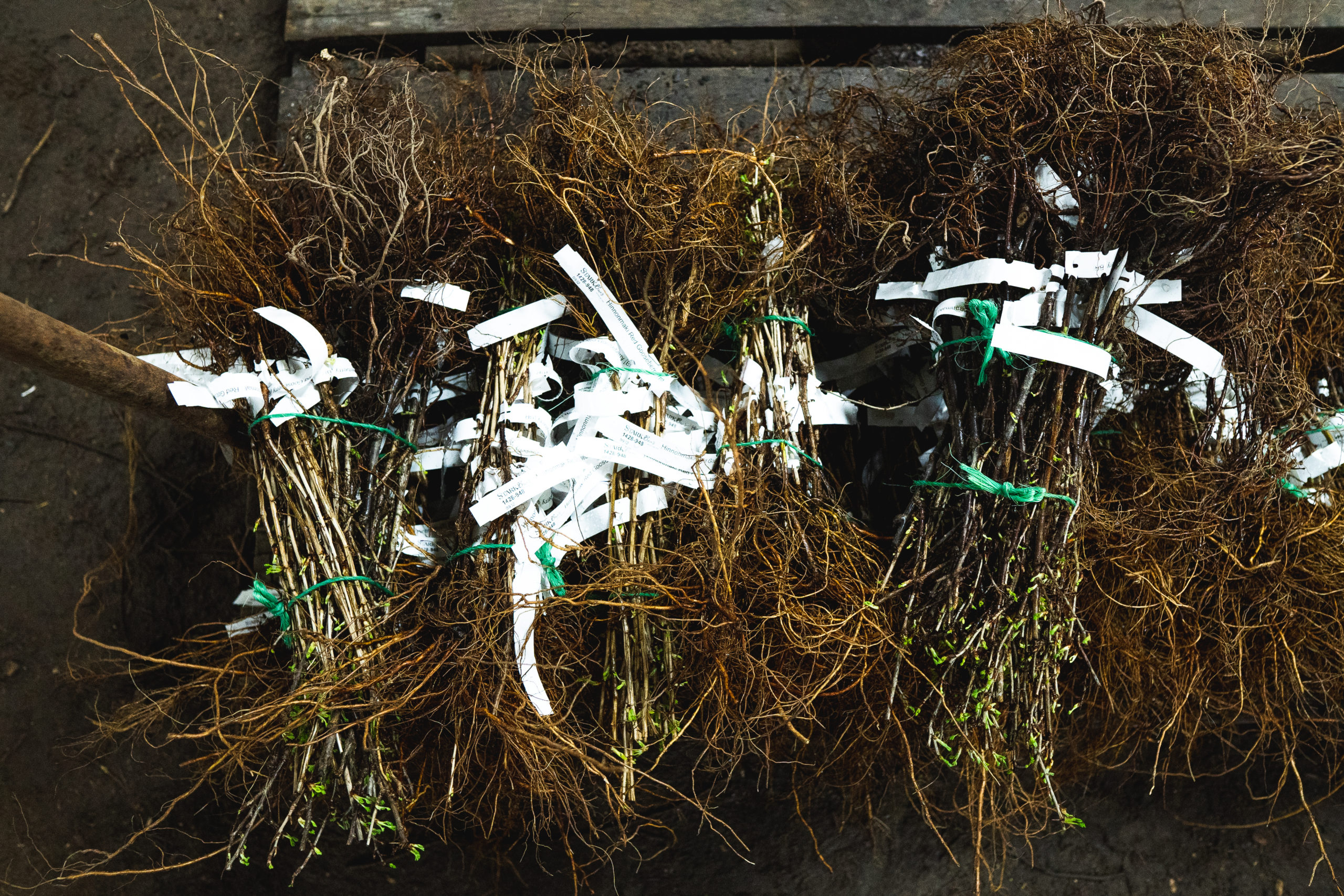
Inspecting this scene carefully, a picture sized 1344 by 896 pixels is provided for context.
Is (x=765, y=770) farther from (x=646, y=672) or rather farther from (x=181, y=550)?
(x=181, y=550)

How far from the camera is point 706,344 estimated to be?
1.53 metres

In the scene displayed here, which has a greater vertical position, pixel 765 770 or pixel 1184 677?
pixel 1184 677

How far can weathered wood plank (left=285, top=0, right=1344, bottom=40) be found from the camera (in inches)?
72.5

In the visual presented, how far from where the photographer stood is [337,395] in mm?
1455

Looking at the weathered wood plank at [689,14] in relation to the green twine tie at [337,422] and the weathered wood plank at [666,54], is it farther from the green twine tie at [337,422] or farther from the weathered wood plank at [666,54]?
the green twine tie at [337,422]

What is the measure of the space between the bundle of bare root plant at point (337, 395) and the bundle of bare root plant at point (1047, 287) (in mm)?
825

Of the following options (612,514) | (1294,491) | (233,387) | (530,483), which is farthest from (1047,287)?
(233,387)

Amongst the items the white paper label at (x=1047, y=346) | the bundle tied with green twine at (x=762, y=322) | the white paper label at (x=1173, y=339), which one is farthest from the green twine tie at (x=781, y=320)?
the white paper label at (x=1173, y=339)

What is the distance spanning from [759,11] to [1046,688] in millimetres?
1579

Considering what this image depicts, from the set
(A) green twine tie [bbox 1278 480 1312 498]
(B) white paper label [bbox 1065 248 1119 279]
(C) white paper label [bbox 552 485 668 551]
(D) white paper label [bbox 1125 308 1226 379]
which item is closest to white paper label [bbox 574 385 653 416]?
(C) white paper label [bbox 552 485 668 551]

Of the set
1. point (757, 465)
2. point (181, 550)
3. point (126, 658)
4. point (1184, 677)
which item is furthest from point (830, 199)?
point (126, 658)

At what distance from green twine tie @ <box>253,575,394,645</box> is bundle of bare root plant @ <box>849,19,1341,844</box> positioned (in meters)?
0.93

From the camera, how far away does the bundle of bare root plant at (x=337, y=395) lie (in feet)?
4.53

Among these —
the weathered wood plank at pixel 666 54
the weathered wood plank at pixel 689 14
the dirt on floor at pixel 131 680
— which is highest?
the weathered wood plank at pixel 689 14
